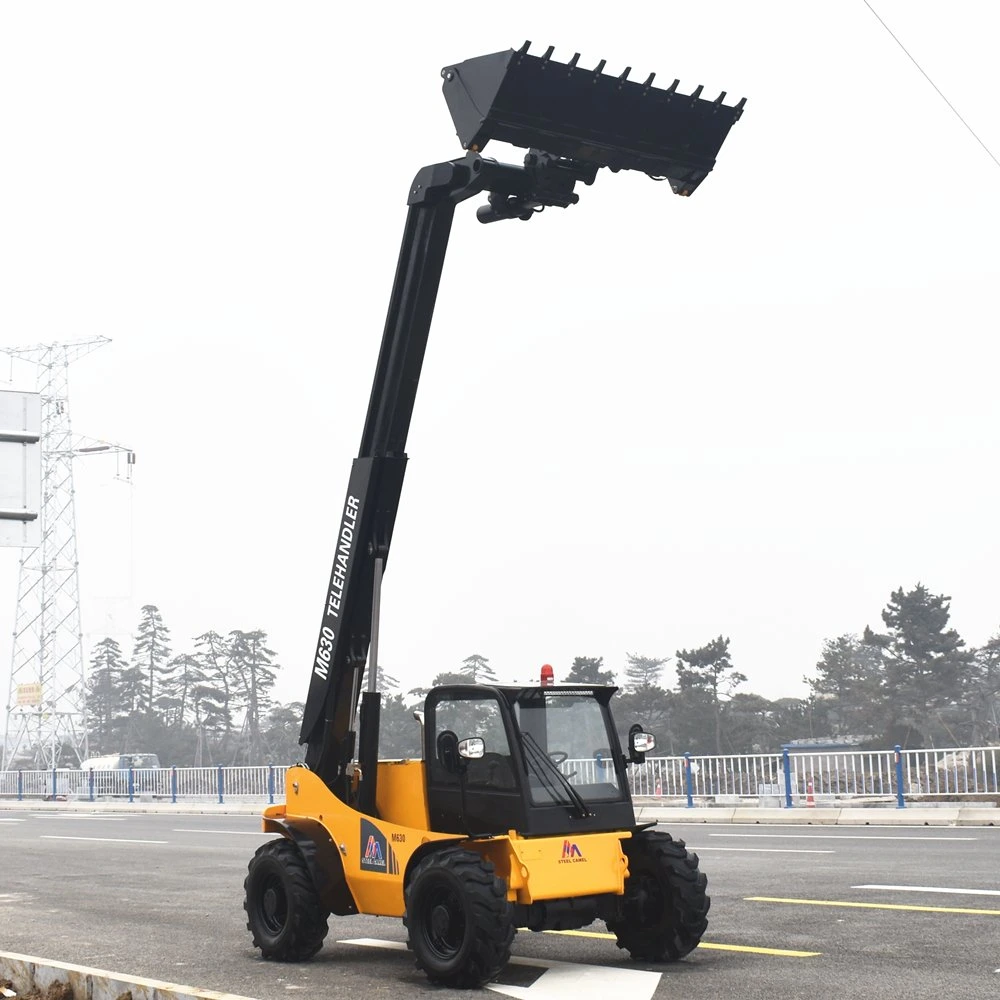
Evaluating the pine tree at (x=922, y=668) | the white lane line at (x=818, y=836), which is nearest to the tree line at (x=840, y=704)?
the pine tree at (x=922, y=668)

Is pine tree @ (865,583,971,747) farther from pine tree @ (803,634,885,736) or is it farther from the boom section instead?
the boom section

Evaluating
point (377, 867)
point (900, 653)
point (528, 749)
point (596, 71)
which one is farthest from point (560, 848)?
point (900, 653)

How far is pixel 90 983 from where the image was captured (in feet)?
27.2

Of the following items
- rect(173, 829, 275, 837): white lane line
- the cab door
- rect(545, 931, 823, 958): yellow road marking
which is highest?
the cab door

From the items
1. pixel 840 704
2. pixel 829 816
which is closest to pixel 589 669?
pixel 840 704

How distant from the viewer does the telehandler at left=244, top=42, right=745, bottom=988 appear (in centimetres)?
852

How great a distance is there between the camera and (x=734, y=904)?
12.4 meters

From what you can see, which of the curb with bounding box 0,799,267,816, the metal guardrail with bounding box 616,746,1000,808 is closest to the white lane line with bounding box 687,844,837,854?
the metal guardrail with bounding box 616,746,1000,808

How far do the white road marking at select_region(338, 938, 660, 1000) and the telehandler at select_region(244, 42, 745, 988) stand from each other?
288 millimetres

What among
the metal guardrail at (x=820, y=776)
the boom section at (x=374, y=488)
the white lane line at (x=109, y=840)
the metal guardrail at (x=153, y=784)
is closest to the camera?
the boom section at (x=374, y=488)

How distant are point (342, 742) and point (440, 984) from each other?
1.97 metres

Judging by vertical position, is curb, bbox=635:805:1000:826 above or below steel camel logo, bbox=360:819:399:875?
below

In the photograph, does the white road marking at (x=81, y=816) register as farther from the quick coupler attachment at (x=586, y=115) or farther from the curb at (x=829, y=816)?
the quick coupler attachment at (x=586, y=115)

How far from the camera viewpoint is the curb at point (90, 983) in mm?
7607
